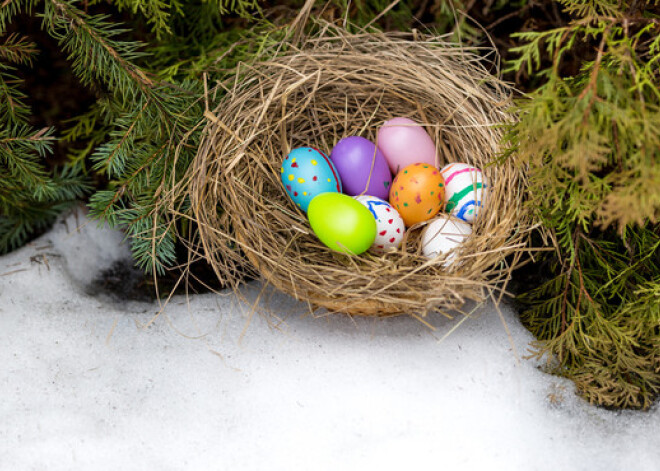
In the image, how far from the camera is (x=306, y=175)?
1794mm

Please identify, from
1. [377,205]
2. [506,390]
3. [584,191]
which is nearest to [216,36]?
[377,205]

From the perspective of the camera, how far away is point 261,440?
5.03ft

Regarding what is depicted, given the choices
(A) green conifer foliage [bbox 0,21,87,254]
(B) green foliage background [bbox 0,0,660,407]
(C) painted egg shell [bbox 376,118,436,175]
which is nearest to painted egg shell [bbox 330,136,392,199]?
(C) painted egg shell [bbox 376,118,436,175]

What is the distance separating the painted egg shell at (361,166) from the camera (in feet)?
6.25

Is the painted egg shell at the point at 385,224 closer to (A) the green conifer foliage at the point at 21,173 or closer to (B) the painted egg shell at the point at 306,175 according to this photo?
(B) the painted egg shell at the point at 306,175

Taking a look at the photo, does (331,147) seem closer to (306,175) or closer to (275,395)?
(306,175)

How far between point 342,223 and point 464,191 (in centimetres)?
45

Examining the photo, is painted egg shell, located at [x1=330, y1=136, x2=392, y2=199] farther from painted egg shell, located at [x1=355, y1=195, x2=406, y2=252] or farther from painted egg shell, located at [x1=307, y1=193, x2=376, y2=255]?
painted egg shell, located at [x1=307, y1=193, x2=376, y2=255]

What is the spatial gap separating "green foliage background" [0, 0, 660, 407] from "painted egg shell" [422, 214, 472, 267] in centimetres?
25

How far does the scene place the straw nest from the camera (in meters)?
1.59

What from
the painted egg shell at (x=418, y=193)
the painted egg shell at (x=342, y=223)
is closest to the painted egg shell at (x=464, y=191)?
the painted egg shell at (x=418, y=193)

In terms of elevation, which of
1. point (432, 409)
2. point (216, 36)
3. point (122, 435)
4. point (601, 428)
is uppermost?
point (216, 36)

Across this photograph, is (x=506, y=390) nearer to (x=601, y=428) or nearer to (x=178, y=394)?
(x=601, y=428)

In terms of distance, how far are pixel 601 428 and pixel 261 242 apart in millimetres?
1099
